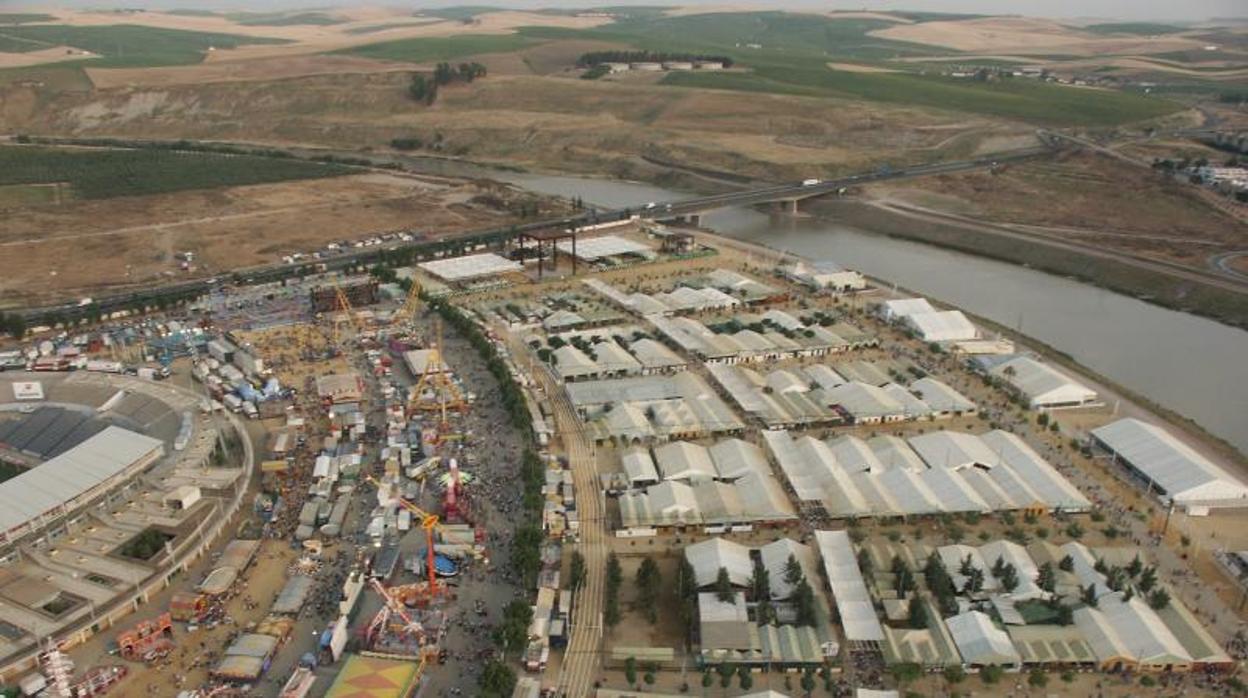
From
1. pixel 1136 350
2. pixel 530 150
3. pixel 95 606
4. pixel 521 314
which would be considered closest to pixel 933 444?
pixel 1136 350

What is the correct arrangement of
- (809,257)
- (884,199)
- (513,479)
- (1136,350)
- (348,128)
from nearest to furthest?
(513,479) < (1136,350) < (809,257) < (884,199) < (348,128)

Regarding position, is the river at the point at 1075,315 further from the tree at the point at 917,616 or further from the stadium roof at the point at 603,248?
the tree at the point at 917,616

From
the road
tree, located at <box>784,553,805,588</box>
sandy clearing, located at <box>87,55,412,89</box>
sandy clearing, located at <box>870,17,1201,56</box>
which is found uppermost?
sandy clearing, located at <box>870,17,1201,56</box>

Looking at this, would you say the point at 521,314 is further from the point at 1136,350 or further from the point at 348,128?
the point at 348,128

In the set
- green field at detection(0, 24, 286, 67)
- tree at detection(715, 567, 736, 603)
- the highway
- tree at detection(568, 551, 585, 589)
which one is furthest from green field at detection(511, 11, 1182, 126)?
tree at detection(568, 551, 585, 589)

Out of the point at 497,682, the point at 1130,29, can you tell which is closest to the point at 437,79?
the point at 497,682

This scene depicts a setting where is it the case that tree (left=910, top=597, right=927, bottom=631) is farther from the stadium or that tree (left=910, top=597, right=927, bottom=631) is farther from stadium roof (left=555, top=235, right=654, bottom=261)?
stadium roof (left=555, top=235, right=654, bottom=261)

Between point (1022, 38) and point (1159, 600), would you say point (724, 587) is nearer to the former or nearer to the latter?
point (1159, 600)
